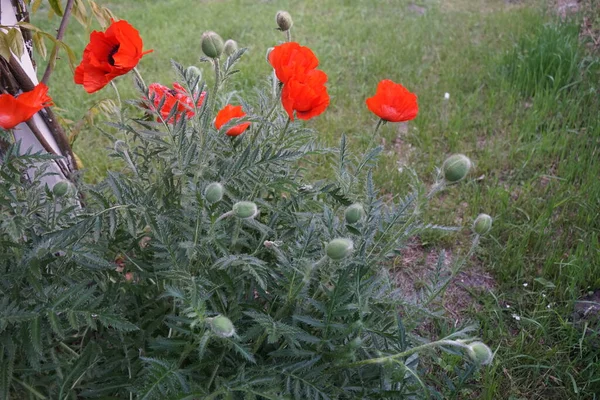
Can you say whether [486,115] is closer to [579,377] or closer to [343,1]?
[579,377]

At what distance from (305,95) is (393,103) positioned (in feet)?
0.98

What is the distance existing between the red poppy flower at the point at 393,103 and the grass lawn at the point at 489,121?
2.44ft

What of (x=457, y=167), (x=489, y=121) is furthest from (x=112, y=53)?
(x=489, y=121)

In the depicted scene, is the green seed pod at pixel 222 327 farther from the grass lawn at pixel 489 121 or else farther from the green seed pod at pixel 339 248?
the grass lawn at pixel 489 121

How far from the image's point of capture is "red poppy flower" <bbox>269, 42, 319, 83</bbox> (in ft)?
3.82

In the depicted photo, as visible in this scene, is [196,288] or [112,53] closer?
[196,288]

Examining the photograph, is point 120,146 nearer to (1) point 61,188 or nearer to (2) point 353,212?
(1) point 61,188

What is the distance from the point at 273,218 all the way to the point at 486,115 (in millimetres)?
2043

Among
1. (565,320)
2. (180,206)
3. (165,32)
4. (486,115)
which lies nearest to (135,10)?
(165,32)

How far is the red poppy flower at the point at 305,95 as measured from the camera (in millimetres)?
1144

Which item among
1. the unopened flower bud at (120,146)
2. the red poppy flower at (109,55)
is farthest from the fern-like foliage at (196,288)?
the red poppy flower at (109,55)

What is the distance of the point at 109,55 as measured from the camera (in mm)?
1241

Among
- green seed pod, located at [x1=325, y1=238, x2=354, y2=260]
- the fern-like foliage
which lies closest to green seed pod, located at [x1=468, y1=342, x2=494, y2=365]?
the fern-like foliage

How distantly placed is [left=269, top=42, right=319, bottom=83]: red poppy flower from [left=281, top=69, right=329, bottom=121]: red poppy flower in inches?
0.6
